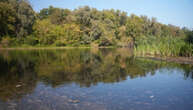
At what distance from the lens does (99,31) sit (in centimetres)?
6525

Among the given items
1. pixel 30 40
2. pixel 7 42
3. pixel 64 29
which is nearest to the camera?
pixel 7 42

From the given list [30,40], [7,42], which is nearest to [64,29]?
[30,40]

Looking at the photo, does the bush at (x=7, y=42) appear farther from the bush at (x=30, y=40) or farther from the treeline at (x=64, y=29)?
the bush at (x=30, y=40)

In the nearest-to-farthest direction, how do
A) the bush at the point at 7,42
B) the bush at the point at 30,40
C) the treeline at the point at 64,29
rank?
the bush at the point at 7,42 → the treeline at the point at 64,29 → the bush at the point at 30,40

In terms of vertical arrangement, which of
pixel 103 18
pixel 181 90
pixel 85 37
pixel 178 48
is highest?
pixel 103 18

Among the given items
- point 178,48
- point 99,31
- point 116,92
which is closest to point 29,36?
point 99,31

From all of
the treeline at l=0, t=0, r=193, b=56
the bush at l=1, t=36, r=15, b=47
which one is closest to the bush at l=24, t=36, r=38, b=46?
the treeline at l=0, t=0, r=193, b=56

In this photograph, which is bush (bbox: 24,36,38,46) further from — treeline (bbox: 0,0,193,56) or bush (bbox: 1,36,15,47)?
bush (bbox: 1,36,15,47)

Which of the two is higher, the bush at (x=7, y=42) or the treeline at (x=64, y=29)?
the treeline at (x=64, y=29)

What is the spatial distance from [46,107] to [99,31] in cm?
6086

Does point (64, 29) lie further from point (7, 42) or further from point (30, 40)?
point (7, 42)

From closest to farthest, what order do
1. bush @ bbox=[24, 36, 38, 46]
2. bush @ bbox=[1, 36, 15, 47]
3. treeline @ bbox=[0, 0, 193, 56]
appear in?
bush @ bbox=[1, 36, 15, 47] → treeline @ bbox=[0, 0, 193, 56] → bush @ bbox=[24, 36, 38, 46]

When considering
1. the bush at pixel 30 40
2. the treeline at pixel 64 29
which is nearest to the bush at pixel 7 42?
the treeline at pixel 64 29

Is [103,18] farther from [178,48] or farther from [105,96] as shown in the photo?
Answer: [105,96]
